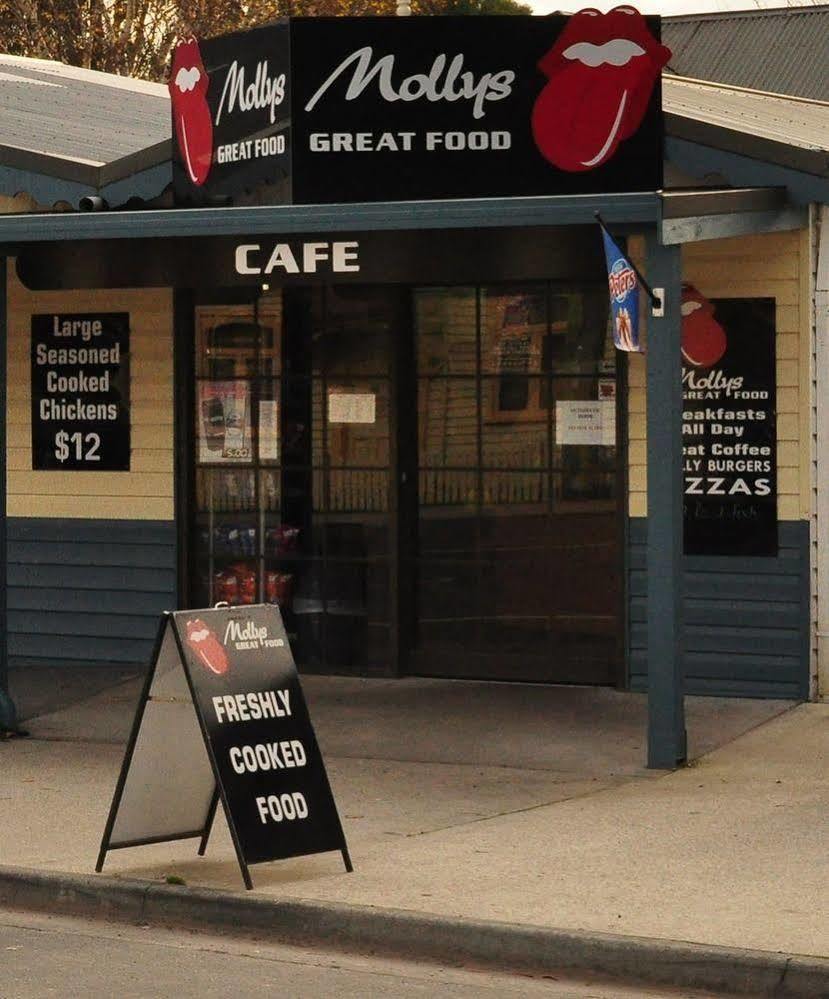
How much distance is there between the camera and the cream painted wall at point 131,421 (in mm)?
13070

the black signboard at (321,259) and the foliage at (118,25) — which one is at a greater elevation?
the foliage at (118,25)

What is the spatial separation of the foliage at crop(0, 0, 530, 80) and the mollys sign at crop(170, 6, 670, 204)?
24.3 metres

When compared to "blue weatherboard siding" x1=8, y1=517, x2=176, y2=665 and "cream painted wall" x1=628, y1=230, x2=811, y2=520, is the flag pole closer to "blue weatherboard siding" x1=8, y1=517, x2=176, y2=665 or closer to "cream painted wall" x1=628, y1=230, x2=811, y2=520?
"cream painted wall" x1=628, y1=230, x2=811, y2=520

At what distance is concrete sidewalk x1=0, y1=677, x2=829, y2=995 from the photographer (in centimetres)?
727

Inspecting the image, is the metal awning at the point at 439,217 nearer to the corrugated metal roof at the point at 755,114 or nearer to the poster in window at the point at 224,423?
the corrugated metal roof at the point at 755,114

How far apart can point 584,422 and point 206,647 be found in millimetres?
4677

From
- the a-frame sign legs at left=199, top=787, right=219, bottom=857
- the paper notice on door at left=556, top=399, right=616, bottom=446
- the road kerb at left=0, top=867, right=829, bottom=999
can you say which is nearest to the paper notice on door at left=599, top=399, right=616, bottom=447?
the paper notice on door at left=556, top=399, right=616, bottom=446

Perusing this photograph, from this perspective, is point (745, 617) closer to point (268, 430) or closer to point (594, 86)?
point (268, 430)

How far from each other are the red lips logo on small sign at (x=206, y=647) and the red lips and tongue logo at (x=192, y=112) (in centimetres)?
360

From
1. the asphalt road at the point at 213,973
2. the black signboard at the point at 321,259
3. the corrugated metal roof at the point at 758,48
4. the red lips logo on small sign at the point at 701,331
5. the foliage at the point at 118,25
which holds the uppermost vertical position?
the foliage at the point at 118,25

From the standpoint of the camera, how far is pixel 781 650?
11469mm

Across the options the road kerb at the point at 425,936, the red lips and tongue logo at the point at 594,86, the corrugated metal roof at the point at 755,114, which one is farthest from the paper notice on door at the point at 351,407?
the road kerb at the point at 425,936

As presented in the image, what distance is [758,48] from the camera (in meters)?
27.4

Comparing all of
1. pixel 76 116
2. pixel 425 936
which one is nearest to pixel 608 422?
pixel 76 116
